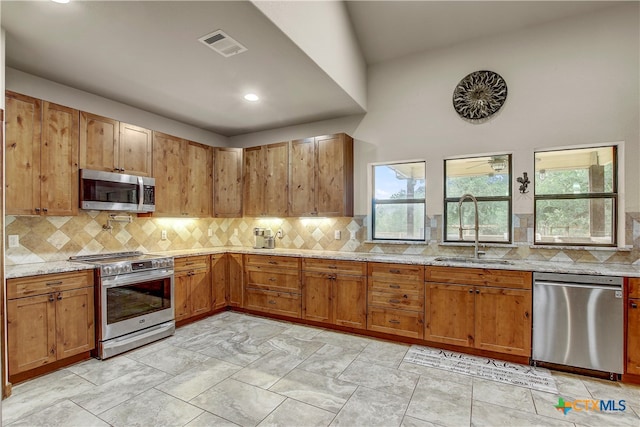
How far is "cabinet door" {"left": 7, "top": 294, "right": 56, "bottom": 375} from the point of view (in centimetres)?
256

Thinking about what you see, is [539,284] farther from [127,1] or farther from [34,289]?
[34,289]

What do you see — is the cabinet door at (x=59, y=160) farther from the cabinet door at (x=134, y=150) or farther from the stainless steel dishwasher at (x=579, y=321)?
the stainless steel dishwasher at (x=579, y=321)

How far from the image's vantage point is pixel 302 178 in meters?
4.39

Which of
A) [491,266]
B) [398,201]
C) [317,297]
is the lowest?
[317,297]

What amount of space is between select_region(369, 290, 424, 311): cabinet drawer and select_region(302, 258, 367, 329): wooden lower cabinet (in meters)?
0.12

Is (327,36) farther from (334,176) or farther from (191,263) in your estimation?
(191,263)

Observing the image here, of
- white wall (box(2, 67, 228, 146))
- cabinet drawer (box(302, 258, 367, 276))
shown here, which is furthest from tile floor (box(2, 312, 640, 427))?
white wall (box(2, 67, 228, 146))

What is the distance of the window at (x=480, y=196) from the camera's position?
3.58 m

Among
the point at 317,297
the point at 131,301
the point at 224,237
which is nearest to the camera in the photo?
the point at 131,301

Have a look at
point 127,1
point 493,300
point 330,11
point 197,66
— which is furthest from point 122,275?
point 493,300

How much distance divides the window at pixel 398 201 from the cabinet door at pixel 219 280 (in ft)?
7.23

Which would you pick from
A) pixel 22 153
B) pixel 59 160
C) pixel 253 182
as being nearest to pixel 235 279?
pixel 253 182

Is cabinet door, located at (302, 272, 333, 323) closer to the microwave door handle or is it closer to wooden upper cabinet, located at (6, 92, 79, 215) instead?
the microwave door handle

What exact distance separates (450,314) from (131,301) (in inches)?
130
